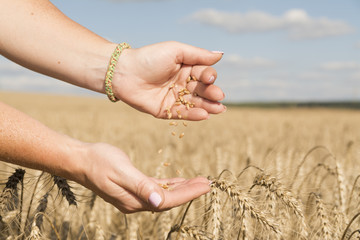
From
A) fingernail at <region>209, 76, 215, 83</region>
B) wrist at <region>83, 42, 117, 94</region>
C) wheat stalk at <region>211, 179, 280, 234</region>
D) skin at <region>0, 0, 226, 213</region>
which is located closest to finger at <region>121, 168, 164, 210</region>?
skin at <region>0, 0, 226, 213</region>

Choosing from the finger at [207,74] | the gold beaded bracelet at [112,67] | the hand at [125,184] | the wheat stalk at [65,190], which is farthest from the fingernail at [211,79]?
the wheat stalk at [65,190]

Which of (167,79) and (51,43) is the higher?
(51,43)

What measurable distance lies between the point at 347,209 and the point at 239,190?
1.22 metres

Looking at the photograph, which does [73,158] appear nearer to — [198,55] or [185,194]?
[185,194]

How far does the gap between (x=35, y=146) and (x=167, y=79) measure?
106 centimetres

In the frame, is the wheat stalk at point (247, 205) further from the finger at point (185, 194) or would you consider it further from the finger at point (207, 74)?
the finger at point (207, 74)

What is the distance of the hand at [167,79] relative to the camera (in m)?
2.33

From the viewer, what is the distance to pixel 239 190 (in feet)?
5.67

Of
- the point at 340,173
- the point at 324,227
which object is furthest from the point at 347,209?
the point at 324,227

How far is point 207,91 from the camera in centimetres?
244

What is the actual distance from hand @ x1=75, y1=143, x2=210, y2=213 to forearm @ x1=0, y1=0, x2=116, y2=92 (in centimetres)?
82

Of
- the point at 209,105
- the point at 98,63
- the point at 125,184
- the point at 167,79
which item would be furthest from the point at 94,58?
the point at 125,184

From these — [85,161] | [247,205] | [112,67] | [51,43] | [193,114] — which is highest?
[51,43]

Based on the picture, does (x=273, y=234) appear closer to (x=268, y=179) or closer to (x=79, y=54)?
(x=268, y=179)
